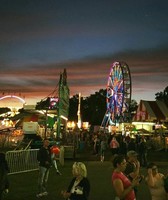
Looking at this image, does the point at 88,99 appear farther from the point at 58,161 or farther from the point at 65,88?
the point at 58,161

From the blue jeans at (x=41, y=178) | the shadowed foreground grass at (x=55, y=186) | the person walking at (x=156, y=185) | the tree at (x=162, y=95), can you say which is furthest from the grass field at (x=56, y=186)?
the tree at (x=162, y=95)

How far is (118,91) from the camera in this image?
52594 millimetres

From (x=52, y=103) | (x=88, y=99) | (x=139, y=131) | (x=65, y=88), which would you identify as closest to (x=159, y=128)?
(x=139, y=131)

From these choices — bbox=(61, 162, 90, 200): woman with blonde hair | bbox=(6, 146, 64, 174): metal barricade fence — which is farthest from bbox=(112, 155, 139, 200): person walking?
bbox=(6, 146, 64, 174): metal barricade fence

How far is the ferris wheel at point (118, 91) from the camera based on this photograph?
167ft

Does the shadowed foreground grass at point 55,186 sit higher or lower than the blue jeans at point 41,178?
lower

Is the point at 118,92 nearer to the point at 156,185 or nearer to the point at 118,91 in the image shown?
the point at 118,91

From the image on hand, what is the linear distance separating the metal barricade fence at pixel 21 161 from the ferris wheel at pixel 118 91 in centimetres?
3214

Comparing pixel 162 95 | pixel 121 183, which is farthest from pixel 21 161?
pixel 162 95

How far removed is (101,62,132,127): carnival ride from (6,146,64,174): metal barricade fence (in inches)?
1263

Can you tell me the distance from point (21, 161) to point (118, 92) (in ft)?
117

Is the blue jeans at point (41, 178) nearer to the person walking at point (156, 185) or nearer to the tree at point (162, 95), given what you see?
the person walking at point (156, 185)

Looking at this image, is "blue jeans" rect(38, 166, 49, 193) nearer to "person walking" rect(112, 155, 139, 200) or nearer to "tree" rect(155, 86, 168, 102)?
"person walking" rect(112, 155, 139, 200)

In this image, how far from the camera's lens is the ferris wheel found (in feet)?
167
